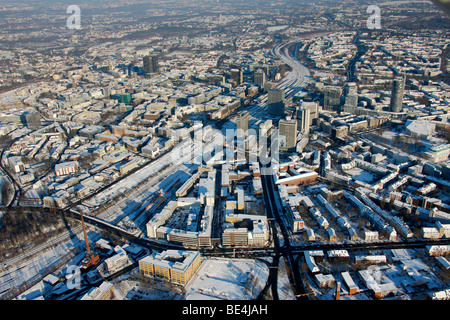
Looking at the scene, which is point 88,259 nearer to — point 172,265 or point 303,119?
point 172,265

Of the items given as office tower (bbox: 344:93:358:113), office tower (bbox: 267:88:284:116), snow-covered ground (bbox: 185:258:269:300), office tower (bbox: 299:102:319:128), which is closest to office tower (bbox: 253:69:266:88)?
office tower (bbox: 267:88:284:116)

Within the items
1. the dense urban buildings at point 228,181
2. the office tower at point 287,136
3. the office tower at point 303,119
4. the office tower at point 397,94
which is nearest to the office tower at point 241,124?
the dense urban buildings at point 228,181

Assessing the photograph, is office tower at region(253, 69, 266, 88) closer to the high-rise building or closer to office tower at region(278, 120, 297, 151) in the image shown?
the high-rise building

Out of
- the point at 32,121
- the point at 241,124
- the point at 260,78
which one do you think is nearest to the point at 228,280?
the point at 241,124

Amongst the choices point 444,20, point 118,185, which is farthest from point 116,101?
point 444,20

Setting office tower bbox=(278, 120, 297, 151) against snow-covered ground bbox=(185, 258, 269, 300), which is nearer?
snow-covered ground bbox=(185, 258, 269, 300)

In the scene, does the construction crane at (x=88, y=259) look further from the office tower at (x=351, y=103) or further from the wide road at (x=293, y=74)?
the wide road at (x=293, y=74)

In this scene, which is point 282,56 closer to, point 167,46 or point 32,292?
point 167,46
